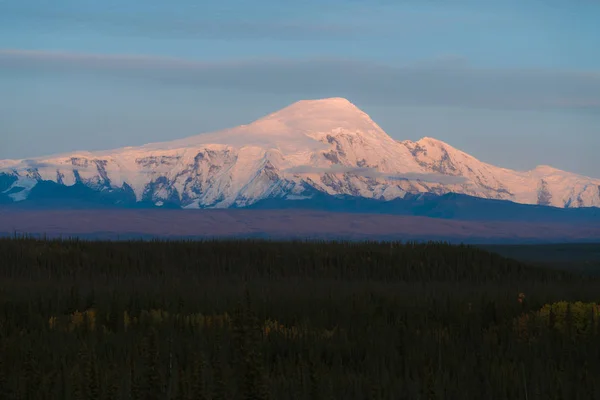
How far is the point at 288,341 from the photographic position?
18.9 metres

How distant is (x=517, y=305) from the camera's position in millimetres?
25453

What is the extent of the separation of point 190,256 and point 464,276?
1226cm

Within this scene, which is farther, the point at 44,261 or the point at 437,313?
the point at 44,261

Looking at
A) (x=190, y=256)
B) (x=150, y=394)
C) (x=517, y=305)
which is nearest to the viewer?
(x=150, y=394)

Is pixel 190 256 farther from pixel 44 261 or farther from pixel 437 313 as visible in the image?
pixel 437 313

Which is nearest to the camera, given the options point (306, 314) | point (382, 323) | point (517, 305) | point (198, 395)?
point (198, 395)

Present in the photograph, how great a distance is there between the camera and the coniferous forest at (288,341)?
1277 centimetres

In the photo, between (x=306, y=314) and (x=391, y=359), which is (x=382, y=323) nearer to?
(x=306, y=314)

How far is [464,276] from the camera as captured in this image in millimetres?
42969

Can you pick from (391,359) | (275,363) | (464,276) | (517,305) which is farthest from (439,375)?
(464,276)

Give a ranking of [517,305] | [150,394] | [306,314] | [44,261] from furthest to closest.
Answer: [44,261]
[517,305]
[306,314]
[150,394]

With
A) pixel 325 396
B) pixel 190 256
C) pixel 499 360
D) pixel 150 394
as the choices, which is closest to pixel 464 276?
pixel 190 256

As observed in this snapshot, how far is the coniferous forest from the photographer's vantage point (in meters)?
12.8

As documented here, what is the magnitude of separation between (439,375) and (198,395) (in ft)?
20.8
